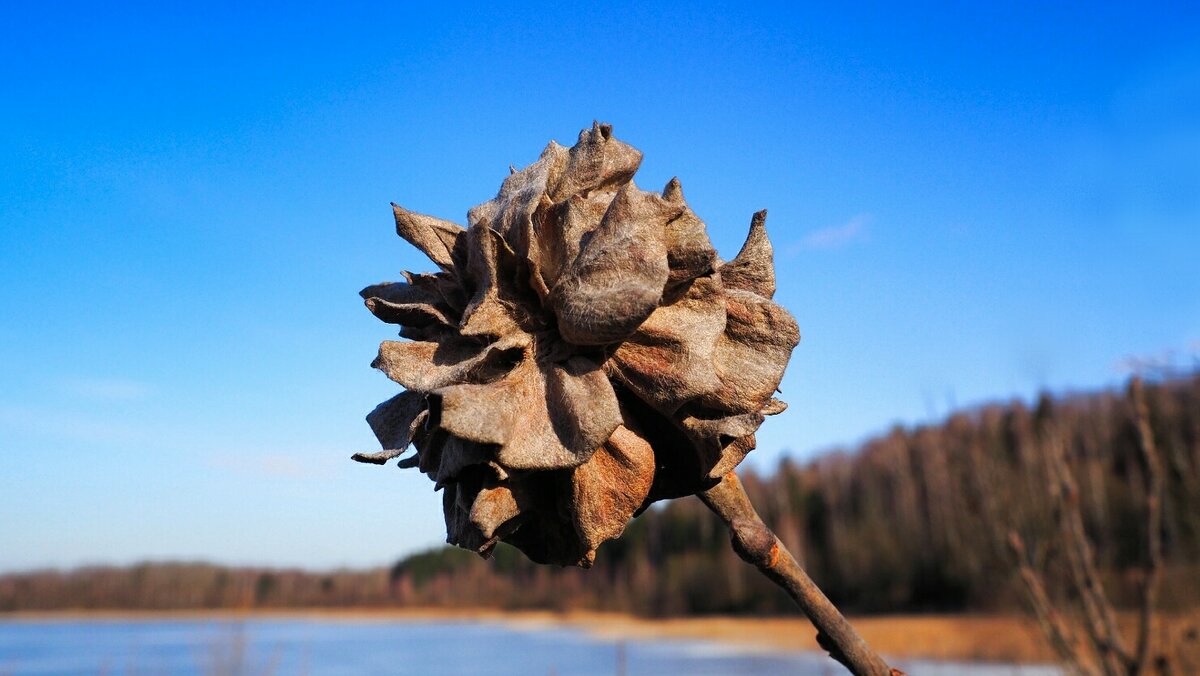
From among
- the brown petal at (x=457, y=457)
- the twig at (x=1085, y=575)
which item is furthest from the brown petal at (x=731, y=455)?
the twig at (x=1085, y=575)

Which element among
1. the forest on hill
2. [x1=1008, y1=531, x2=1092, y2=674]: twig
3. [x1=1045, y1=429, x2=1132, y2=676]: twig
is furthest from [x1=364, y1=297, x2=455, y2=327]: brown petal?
the forest on hill

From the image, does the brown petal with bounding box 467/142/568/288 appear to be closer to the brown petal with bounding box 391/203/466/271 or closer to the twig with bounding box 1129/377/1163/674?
the brown petal with bounding box 391/203/466/271

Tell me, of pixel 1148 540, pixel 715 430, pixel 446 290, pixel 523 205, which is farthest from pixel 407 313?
pixel 1148 540

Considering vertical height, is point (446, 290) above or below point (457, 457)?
above

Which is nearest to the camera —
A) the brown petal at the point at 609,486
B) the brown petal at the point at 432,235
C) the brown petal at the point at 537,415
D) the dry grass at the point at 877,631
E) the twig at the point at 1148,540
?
the brown petal at the point at 537,415

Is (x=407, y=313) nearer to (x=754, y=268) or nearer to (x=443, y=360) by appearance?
(x=443, y=360)

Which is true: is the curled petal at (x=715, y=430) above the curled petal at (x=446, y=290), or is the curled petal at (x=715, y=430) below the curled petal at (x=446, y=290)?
below

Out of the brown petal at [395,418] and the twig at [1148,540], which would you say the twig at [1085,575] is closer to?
the twig at [1148,540]
